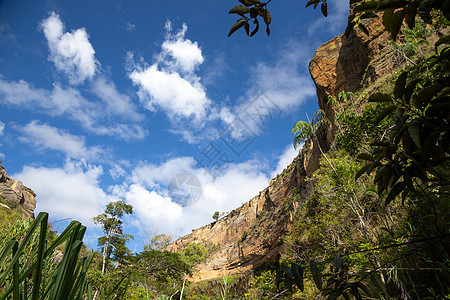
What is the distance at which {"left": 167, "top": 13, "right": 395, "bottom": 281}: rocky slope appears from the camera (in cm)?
2066

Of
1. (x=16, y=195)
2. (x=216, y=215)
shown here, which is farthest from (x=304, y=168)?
(x=216, y=215)

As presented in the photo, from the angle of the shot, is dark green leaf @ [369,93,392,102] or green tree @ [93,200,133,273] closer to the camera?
dark green leaf @ [369,93,392,102]

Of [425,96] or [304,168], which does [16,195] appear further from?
[425,96]

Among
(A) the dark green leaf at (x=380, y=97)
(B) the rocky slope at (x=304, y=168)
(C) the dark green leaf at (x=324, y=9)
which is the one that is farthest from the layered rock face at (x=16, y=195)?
(A) the dark green leaf at (x=380, y=97)

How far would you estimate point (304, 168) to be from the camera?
27.2 metres

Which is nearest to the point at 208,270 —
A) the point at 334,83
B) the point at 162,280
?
the point at 162,280

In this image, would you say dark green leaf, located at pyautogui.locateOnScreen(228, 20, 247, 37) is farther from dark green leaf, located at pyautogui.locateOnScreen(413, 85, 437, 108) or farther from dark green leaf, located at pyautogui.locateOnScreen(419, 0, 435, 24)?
dark green leaf, located at pyautogui.locateOnScreen(413, 85, 437, 108)

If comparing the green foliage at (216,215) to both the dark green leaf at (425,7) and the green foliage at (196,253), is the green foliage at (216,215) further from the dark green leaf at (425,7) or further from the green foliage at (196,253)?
the dark green leaf at (425,7)

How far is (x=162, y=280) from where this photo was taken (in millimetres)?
20016

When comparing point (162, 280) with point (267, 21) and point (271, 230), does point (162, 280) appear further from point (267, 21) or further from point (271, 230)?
point (267, 21)

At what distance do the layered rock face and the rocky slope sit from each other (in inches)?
1048

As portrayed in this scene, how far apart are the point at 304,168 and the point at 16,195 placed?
37.0 metres

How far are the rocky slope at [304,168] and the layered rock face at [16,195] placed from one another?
87.3ft

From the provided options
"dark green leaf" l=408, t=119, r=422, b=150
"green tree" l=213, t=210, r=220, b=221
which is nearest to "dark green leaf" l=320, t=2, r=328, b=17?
"dark green leaf" l=408, t=119, r=422, b=150
